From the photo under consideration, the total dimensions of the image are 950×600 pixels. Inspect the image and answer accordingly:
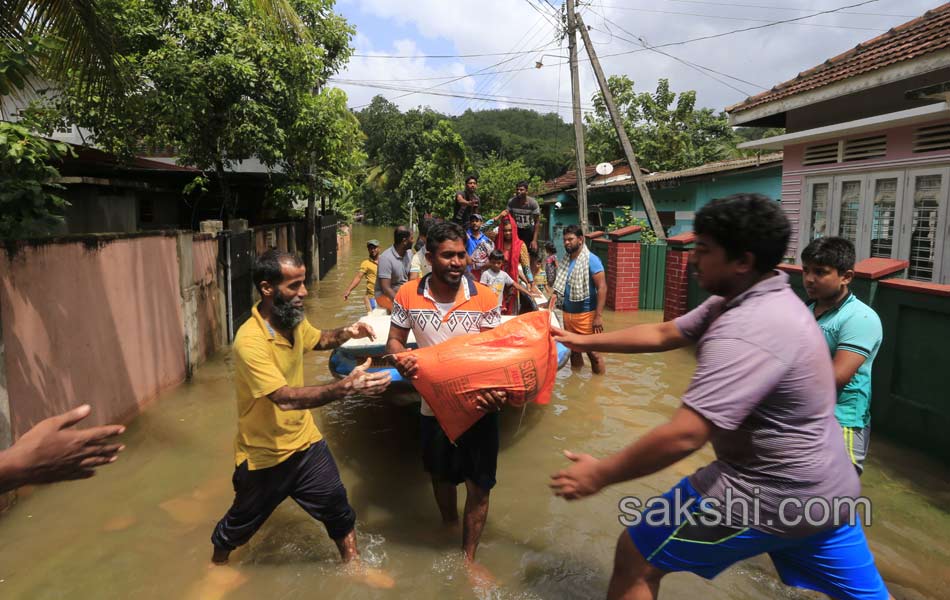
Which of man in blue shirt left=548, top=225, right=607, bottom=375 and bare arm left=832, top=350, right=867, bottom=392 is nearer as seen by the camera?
bare arm left=832, top=350, right=867, bottom=392

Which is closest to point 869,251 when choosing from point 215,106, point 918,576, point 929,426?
point 929,426

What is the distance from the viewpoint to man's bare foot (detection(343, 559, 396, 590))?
10.5 feet

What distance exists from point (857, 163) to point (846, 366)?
740 cm

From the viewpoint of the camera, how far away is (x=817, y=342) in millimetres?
1783

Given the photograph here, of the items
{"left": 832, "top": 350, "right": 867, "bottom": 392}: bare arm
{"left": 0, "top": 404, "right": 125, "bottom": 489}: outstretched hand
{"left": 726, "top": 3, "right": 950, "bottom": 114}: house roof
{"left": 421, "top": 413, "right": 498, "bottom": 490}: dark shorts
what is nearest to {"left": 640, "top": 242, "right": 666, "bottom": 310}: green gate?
{"left": 726, "top": 3, "right": 950, "bottom": 114}: house roof

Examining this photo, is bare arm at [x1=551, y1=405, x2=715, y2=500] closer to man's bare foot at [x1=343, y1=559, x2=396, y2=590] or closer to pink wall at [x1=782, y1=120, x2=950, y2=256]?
man's bare foot at [x1=343, y1=559, x2=396, y2=590]

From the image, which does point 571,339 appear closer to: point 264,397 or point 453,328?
point 453,328

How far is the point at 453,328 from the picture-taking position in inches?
124

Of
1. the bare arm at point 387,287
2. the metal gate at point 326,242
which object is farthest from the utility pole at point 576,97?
the bare arm at point 387,287

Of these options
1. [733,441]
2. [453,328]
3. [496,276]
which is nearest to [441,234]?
[453,328]

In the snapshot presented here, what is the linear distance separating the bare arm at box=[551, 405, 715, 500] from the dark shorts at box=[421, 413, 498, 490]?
1.25 metres

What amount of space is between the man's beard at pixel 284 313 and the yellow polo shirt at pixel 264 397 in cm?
5

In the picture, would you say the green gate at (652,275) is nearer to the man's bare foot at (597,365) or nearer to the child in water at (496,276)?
the man's bare foot at (597,365)

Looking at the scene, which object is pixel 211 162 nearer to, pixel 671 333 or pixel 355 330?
pixel 355 330
